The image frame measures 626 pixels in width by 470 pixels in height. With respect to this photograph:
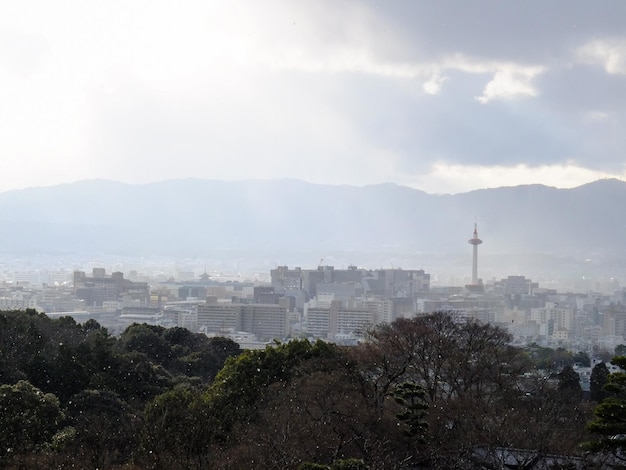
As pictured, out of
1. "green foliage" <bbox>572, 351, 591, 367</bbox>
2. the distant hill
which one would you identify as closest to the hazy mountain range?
the distant hill

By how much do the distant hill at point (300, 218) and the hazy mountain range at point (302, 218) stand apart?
0.19 m

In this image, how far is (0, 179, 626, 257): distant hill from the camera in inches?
5290

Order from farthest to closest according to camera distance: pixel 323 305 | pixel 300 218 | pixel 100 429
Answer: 1. pixel 300 218
2. pixel 323 305
3. pixel 100 429

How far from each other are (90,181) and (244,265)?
51274 mm

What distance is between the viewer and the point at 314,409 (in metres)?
10.8

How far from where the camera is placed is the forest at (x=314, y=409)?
29.8ft

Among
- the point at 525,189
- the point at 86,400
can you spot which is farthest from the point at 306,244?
the point at 86,400

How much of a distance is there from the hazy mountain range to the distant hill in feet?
0.61

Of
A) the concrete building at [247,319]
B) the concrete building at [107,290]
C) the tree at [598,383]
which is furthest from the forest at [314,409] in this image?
the concrete building at [107,290]

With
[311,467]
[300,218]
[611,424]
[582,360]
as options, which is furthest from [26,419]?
[300,218]

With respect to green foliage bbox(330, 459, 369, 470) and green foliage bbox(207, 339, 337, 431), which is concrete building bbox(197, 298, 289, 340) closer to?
green foliage bbox(207, 339, 337, 431)

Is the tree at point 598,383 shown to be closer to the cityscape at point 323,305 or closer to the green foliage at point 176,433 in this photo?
the green foliage at point 176,433

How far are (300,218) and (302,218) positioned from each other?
367 millimetres

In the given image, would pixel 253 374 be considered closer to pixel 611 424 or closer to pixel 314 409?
pixel 314 409
